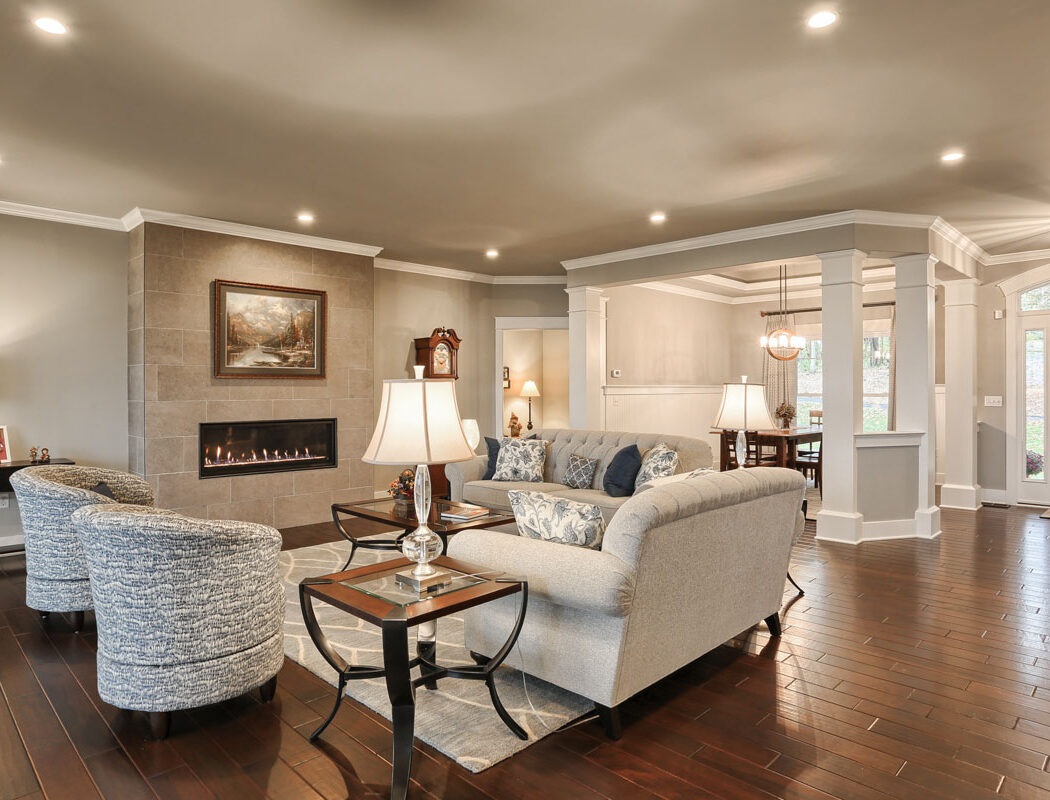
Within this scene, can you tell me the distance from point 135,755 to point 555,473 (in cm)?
392

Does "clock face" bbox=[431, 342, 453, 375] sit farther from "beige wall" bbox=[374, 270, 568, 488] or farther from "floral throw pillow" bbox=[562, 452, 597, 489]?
"floral throw pillow" bbox=[562, 452, 597, 489]

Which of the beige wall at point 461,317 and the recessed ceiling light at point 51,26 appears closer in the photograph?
the recessed ceiling light at point 51,26

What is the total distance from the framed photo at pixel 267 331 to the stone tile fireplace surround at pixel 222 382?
0.09 m

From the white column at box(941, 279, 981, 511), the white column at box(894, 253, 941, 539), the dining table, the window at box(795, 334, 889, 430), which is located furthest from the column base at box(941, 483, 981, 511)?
the window at box(795, 334, 889, 430)

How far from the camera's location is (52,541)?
3521mm

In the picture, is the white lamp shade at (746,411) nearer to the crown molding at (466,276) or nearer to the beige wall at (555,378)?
the crown molding at (466,276)

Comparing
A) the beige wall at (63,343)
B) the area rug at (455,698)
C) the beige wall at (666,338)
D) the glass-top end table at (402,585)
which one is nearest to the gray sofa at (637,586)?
the area rug at (455,698)

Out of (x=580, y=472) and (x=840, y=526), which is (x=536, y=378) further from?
(x=840, y=526)

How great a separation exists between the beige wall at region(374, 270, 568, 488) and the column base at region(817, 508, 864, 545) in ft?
13.3

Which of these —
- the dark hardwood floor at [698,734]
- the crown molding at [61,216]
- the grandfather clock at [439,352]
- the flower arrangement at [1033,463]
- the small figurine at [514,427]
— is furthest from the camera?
the small figurine at [514,427]

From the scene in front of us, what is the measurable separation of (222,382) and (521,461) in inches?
107

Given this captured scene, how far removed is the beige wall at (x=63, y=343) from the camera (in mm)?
5266

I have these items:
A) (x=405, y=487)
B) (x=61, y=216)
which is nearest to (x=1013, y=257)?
(x=405, y=487)

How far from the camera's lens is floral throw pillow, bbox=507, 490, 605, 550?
2.64 metres
